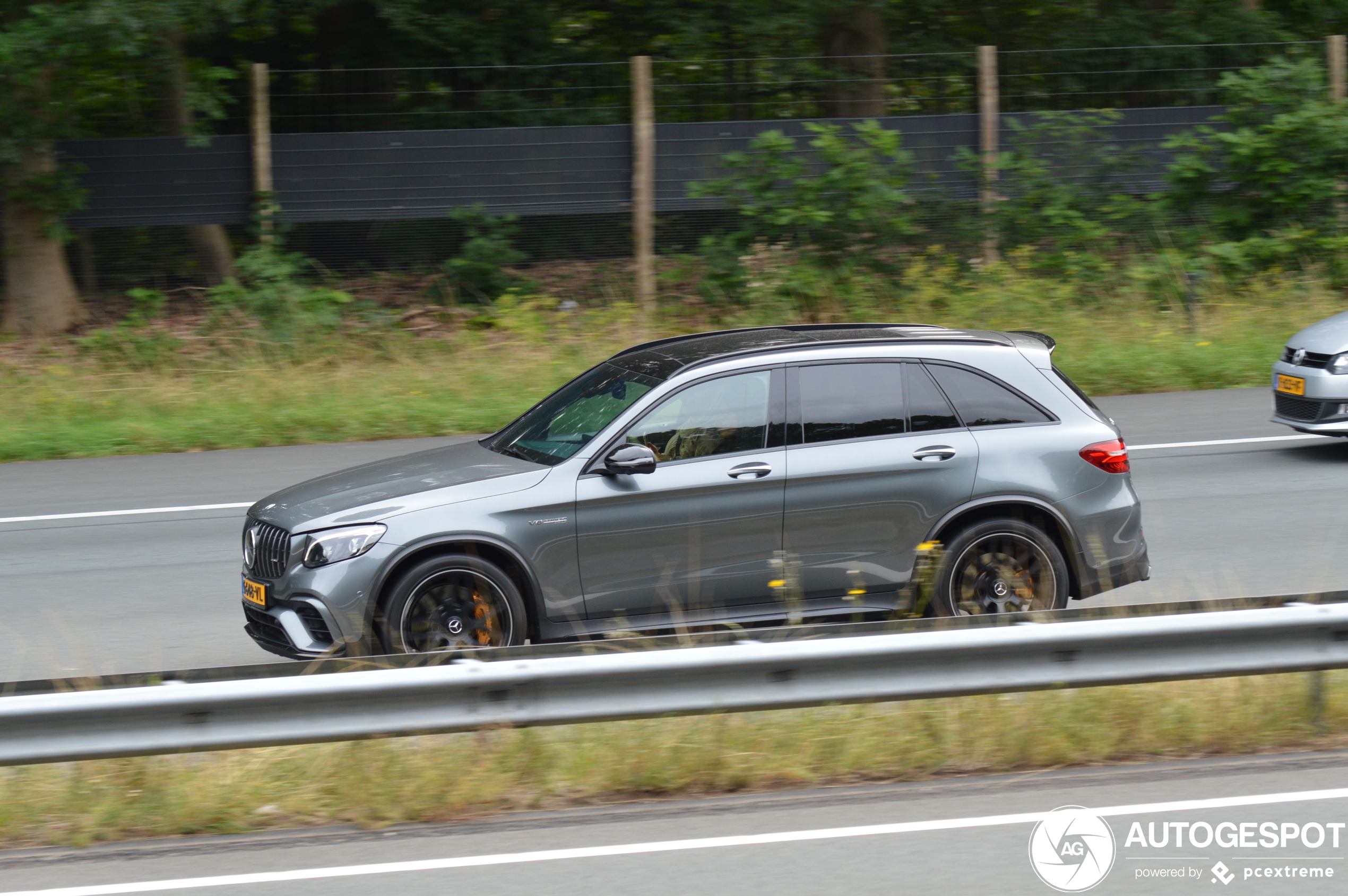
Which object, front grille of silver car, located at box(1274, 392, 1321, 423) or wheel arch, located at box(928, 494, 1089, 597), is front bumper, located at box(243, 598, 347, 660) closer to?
wheel arch, located at box(928, 494, 1089, 597)

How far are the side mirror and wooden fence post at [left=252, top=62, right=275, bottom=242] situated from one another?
12.7m

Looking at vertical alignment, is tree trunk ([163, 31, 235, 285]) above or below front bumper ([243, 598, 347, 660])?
above

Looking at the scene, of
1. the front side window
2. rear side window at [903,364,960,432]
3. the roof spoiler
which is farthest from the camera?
the roof spoiler

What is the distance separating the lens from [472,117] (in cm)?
1905

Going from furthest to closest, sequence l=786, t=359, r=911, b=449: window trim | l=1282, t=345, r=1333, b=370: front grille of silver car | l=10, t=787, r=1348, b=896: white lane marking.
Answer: l=1282, t=345, r=1333, b=370: front grille of silver car → l=786, t=359, r=911, b=449: window trim → l=10, t=787, r=1348, b=896: white lane marking

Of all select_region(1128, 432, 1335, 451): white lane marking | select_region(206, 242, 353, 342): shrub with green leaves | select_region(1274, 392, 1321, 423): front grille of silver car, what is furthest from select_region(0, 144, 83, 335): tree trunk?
select_region(1274, 392, 1321, 423): front grille of silver car

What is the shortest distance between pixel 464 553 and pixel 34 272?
43.5 ft

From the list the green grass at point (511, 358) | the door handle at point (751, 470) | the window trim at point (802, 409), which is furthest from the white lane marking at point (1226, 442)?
the door handle at point (751, 470)

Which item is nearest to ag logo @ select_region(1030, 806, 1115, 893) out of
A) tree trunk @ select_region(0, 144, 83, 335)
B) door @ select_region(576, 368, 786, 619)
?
door @ select_region(576, 368, 786, 619)

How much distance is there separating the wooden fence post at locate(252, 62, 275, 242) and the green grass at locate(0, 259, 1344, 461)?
219cm

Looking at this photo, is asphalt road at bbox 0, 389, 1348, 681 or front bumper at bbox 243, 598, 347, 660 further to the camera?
asphalt road at bbox 0, 389, 1348, 681

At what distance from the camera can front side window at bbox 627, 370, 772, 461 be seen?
275 inches

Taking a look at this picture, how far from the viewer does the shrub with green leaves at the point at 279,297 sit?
17125 millimetres

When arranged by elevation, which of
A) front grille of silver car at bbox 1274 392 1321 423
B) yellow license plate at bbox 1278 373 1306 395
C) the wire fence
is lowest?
front grille of silver car at bbox 1274 392 1321 423
